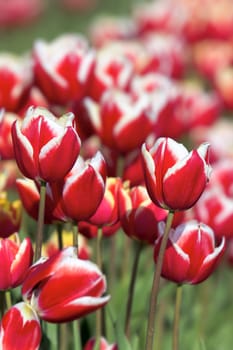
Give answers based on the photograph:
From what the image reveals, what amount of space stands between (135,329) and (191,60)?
227cm

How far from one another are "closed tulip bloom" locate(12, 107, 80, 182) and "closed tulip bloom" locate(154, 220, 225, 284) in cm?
17

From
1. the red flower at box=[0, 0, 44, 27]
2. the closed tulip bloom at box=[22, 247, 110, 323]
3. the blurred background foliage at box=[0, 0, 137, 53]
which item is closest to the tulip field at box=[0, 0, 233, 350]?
the closed tulip bloom at box=[22, 247, 110, 323]

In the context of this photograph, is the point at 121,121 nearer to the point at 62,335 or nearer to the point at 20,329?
the point at 62,335

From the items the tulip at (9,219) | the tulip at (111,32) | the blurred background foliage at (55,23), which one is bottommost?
the blurred background foliage at (55,23)

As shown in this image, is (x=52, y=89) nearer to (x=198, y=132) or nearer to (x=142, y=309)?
(x=142, y=309)

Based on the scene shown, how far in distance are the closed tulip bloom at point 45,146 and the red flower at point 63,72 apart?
606 mm

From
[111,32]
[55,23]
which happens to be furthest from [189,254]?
[55,23]

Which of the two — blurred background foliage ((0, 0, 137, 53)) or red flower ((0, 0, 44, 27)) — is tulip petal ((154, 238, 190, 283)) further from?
blurred background foliage ((0, 0, 137, 53))

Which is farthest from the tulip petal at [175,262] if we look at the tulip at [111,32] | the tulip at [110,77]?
the tulip at [111,32]

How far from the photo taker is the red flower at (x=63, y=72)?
5.95 feet

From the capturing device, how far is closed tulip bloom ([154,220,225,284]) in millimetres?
1241

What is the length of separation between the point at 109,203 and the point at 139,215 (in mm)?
48

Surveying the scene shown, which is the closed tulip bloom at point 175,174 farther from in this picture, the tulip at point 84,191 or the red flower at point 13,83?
the red flower at point 13,83

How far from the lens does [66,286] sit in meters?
1.11
